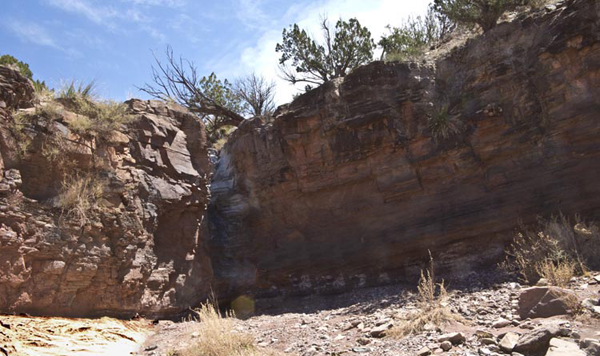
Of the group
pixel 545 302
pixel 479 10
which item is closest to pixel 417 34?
pixel 479 10

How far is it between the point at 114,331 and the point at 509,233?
8.84 meters

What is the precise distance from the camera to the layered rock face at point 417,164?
9680 mm

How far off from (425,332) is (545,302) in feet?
6.13

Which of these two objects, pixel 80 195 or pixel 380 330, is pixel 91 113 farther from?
pixel 380 330

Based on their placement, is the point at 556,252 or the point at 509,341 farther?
the point at 556,252

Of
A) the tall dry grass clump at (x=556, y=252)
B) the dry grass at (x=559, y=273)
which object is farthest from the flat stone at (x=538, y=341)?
the tall dry grass clump at (x=556, y=252)

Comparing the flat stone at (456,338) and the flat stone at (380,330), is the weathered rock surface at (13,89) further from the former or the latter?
the flat stone at (456,338)

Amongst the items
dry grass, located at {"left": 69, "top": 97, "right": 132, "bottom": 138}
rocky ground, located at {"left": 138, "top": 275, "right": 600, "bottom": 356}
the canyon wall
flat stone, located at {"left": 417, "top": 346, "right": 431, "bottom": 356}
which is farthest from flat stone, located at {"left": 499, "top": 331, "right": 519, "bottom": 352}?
dry grass, located at {"left": 69, "top": 97, "right": 132, "bottom": 138}

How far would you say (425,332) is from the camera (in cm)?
641

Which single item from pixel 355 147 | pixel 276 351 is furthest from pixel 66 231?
pixel 355 147

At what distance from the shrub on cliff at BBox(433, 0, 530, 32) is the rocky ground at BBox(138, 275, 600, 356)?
24.5 ft

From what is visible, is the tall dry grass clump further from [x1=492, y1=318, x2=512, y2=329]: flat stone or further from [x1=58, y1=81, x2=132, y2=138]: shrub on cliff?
[x1=58, y1=81, x2=132, y2=138]: shrub on cliff

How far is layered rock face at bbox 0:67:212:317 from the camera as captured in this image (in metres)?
8.09

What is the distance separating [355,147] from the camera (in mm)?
11711
